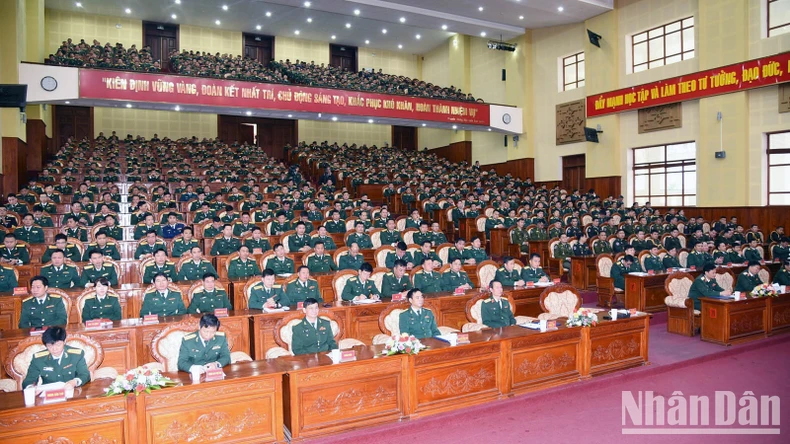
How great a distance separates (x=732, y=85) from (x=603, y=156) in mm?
4126

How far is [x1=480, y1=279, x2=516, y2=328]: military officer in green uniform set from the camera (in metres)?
5.57

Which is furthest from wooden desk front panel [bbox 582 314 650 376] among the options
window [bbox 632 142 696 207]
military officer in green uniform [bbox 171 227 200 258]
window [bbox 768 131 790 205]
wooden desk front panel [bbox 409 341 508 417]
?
window [bbox 632 142 696 207]

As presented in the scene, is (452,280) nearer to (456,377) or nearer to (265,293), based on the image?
(265,293)

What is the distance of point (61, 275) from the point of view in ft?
21.5

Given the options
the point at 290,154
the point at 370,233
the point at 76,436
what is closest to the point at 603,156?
the point at 370,233

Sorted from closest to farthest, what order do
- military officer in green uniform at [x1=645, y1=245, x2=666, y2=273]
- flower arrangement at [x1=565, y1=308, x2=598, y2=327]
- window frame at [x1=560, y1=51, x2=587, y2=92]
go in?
flower arrangement at [x1=565, y1=308, x2=598, y2=327] → military officer in green uniform at [x1=645, y1=245, x2=666, y2=273] → window frame at [x1=560, y1=51, x2=587, y2=92]

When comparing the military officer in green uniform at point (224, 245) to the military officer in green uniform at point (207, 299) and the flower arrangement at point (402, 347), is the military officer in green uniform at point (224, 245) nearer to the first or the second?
the military officer in green uniform at point (207, 299)

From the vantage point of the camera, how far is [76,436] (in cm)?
308

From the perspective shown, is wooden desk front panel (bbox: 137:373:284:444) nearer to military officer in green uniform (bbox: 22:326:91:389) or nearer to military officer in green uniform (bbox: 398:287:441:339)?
military officer in green uniform (bbox: 22:326:91:389)

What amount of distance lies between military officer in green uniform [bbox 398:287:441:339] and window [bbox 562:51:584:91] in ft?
45.7

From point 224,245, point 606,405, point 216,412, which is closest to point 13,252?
point 224,245

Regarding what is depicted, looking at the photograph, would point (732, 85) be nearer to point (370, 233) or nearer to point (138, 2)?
point (370, 233)

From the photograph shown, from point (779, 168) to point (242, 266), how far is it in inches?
474

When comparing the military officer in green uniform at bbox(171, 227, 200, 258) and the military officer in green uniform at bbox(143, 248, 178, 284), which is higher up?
the military officer in green uniform at bbox(171, 227, 200, 258)
